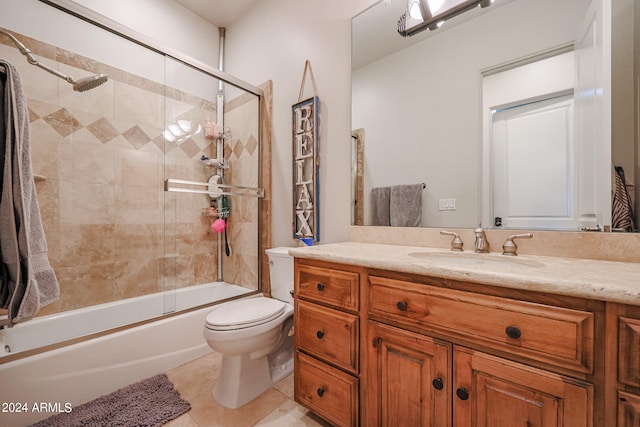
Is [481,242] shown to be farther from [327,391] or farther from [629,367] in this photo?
[327,391]

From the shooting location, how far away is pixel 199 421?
1275 millimetres

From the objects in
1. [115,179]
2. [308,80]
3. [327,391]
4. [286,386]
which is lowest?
[286,386]

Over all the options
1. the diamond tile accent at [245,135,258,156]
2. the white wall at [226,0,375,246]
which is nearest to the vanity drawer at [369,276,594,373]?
the white wall at [226,0,375,246]

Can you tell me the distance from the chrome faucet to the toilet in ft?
3.51

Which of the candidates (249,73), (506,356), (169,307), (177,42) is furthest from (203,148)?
(506,356)

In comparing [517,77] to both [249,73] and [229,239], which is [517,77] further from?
[229,239]

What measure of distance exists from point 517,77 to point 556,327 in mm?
1068

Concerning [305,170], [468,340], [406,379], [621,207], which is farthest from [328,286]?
[621,207]

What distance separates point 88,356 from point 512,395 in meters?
1.90

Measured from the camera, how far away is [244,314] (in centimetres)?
145

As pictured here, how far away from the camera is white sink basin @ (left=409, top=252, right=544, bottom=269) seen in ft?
3.44

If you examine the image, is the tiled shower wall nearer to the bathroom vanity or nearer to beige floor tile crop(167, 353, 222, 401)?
beige floor tile crop(167, 353, 222, 401)

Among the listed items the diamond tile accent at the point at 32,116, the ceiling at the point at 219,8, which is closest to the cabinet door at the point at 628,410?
the diamond tile accent at the point at 32,116

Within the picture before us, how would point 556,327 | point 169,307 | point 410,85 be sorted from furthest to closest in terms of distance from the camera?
point 169,307, point 410,85, point 556,327
